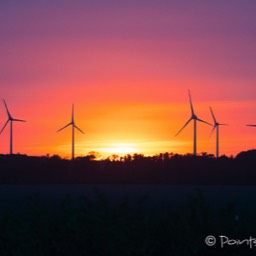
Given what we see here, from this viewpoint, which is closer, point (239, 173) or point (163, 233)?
point (163, 233)

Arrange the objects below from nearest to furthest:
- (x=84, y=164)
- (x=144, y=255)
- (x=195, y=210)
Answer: (x=144, y=255), (x=195, y=210), (x=84, y=164)

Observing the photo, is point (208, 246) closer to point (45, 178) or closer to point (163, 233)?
point (163, 233)

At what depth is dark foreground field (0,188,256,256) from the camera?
2939 centimetres

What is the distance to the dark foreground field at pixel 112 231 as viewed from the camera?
2939 cm

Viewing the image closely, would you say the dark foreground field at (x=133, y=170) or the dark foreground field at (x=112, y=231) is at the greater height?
the dark foreground field at (x=133, y=170)

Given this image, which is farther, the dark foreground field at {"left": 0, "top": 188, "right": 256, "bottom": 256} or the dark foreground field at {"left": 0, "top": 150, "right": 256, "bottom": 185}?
the dark foreground field at {"left": 0, "top": 150, "right": 256, "bottom": 185}

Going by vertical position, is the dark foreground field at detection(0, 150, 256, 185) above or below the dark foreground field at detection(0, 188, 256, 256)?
above

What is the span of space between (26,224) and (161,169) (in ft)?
312

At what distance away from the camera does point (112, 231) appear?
29.4 meters

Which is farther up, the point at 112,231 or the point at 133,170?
the point at 133,170

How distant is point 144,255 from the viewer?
29.4m

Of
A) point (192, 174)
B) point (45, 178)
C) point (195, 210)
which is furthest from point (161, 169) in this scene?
point (195, 210)

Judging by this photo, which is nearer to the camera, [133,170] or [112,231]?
[112,231]

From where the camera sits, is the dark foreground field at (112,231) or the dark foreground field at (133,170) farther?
the dark foreground field at (133,170)
